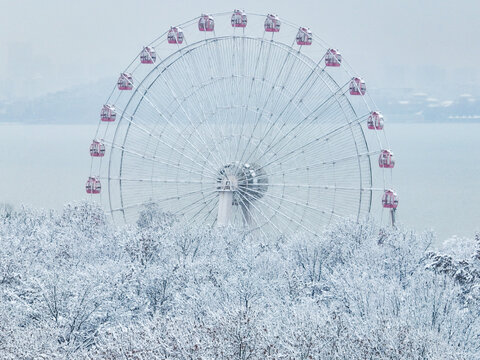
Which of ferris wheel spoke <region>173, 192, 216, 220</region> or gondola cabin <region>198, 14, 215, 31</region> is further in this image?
gondola cabin <region>198, 14, 215, 31</region>

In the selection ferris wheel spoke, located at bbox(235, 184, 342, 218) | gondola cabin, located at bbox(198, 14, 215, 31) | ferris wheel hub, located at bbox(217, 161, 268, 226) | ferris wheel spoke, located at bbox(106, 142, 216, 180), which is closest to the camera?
ferris wheel spoke, located at bbox(235, 184, 342, 218)

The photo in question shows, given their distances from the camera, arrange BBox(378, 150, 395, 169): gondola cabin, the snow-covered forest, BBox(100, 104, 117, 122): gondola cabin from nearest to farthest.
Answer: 1. the snow-covered forest
2. BBox(378, 150, 395, 169): gondola cabin
3. BBox(100, 104, 117, 122): gondola cabin

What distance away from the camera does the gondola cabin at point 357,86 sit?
176 ft

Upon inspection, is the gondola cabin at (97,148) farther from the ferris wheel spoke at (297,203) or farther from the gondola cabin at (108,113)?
the ferris wheel spoke at (297,203)

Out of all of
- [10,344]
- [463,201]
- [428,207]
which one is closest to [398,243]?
[10,344]

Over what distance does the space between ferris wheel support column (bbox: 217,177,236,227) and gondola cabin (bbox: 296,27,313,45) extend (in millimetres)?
10021

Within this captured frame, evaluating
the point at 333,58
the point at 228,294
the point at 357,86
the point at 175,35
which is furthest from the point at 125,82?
the point at 228,294

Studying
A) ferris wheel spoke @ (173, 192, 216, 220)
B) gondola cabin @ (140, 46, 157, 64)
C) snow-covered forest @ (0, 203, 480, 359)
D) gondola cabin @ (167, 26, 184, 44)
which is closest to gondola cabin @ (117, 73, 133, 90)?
gondola cabin @ (140, 46, 157, 64)

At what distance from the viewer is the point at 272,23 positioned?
56656 mm

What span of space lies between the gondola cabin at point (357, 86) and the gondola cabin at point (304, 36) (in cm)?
444

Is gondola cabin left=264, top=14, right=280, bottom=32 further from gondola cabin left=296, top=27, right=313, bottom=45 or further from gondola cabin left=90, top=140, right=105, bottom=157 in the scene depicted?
gondola cabin left=90, top=140, right=105, bottom=157

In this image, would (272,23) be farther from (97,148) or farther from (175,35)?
(97,148)

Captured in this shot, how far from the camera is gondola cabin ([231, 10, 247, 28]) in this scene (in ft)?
186

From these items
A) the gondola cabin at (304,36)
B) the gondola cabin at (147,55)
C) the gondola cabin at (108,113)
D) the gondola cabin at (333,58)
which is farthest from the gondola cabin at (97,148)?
the gondola cabin at (333,58)
